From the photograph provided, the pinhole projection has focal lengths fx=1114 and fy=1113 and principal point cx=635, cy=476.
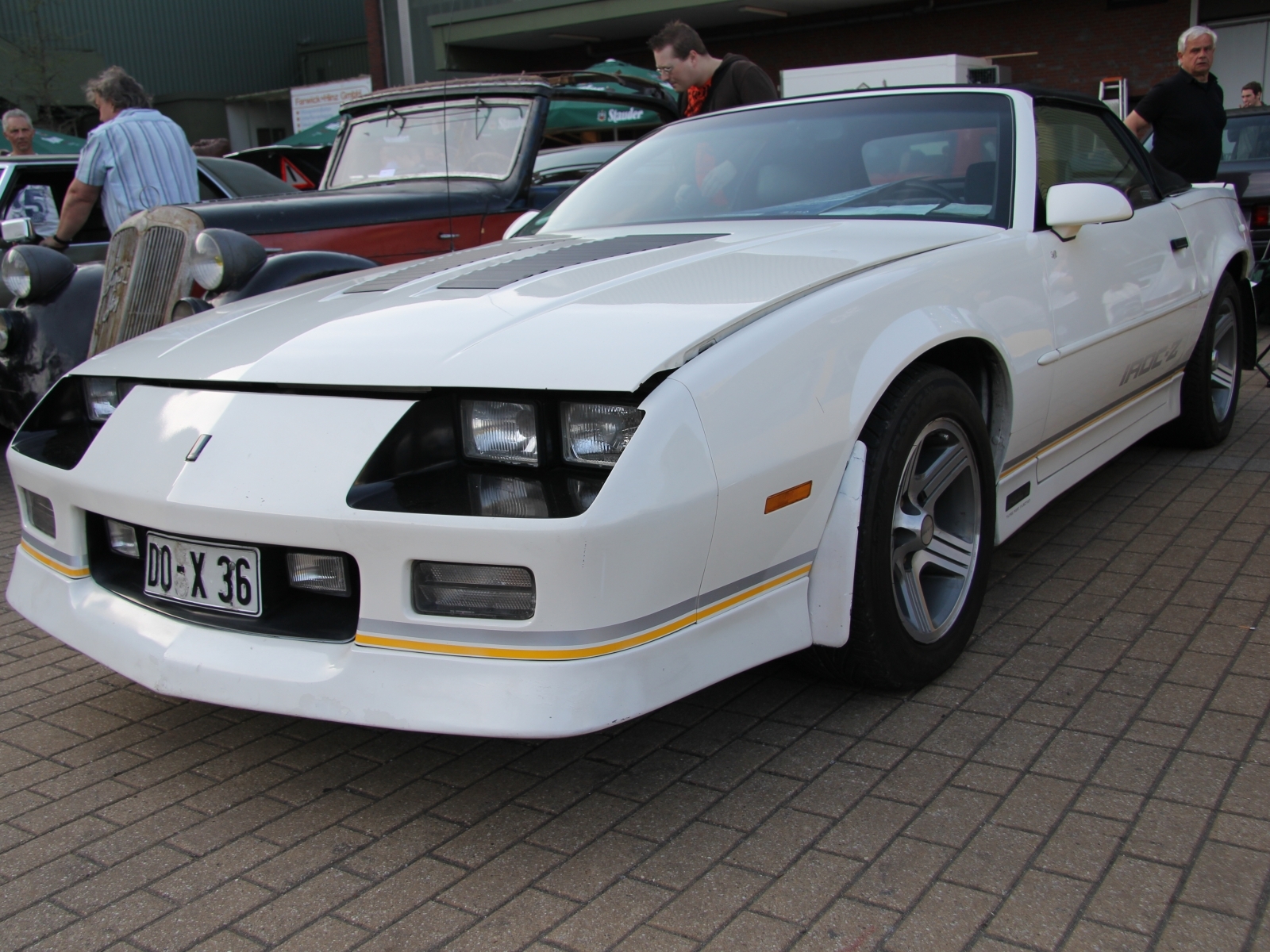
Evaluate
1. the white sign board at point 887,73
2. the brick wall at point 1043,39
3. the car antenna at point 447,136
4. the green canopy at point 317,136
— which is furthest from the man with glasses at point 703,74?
the brick wall at point 1043,39

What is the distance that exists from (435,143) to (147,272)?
1860mm

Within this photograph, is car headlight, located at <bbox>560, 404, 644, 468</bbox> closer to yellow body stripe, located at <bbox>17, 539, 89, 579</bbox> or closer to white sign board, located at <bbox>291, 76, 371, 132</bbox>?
yellow body stripe, located at <bbox>17, 539, 89, 579</bbox>

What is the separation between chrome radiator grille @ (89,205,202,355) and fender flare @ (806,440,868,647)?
139 inches

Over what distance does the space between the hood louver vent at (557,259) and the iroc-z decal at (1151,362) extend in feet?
5.30

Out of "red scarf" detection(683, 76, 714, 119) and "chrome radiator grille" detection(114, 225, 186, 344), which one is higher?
"red scarf" detection(683, 76, 714, 119)

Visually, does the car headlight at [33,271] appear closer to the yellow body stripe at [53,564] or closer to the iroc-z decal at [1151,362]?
the yellow body stripe at [53,564]

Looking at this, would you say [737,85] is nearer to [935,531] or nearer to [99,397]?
[935,531]

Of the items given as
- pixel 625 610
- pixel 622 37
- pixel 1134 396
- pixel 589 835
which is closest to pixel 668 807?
pixel 589 835

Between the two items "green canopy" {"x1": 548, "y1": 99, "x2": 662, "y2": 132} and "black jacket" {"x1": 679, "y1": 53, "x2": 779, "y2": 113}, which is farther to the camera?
"green canopy" {"x1": 548, "y1": 99, "x2": 662, "y2": 132}

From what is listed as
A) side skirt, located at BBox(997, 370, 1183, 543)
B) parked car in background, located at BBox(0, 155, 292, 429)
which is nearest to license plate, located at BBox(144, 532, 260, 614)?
side skirt, located at BBox(997, 370, 1183, 543)

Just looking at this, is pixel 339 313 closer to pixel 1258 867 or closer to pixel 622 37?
pixel 1258 867

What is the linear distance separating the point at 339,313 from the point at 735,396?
1024 mm

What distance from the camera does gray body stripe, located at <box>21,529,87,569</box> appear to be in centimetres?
250

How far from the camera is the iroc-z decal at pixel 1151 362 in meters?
3.80
